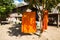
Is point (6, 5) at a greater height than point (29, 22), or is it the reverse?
point (6, 5)

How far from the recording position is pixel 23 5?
30953 millimetres

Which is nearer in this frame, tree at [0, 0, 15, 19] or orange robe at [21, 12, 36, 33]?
orange robe at [21, 12, 36, 33]

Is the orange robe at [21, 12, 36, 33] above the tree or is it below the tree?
below

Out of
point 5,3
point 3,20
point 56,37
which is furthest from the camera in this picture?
point 3,20

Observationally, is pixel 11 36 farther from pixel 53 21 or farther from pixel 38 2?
pixel 53 21

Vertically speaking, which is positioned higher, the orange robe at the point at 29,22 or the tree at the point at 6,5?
the tree at the point at 6,5

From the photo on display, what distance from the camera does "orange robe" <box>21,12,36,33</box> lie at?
18.4 meters

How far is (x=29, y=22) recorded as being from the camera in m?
18.5

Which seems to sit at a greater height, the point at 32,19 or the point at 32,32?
the point at 32,19

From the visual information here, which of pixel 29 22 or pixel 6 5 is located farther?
pixel 6 5

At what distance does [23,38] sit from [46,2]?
4.56 metres

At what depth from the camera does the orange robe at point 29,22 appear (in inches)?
726

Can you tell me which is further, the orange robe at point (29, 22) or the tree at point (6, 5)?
the tree at point (6, 5)

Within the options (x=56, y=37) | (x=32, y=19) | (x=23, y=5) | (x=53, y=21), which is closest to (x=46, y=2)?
(x=32, y=19)
